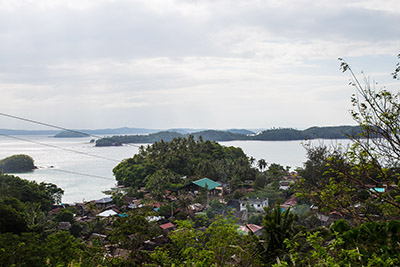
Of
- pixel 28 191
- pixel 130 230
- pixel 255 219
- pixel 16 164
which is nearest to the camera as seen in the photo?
pixel 130 230

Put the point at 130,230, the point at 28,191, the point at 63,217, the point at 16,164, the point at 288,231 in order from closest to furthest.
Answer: the point at 288,231
the point at 130,230
the point at 63,217
the point at 28,191
the point at 16,164

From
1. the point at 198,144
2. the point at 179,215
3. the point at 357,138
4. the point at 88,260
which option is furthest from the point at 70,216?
the point at 198,144

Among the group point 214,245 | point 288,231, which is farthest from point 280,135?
point 214,245

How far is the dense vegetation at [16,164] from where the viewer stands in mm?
33547

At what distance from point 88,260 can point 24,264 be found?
46.4 inches

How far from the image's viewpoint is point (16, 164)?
33.8m

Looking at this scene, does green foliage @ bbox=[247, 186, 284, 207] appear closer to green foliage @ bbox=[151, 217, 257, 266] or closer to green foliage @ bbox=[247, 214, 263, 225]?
green foliage @ bbox=[247, 214, 263, 225]

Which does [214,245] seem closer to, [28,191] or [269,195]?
[28,191]

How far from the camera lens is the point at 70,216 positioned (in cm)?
1541

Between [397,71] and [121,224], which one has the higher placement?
[397,71]

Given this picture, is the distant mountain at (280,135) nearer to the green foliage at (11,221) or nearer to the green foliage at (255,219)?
the green foliage at (255,219)

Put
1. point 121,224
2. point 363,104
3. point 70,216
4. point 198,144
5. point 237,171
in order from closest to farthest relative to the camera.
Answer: point 363,104
point 121,224
point 70,216
point 237,171
point 198,144

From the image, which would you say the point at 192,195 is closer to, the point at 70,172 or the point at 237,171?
the point at 237,171

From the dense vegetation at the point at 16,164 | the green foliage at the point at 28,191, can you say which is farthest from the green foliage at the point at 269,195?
the dense vegetation at the point at 16,164
